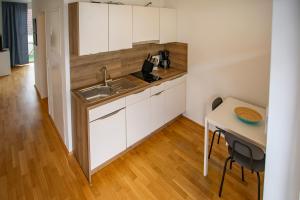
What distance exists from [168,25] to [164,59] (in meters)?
0.60

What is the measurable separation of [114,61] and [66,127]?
3.79 feet

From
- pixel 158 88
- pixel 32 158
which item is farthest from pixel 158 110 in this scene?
pixel 32 158

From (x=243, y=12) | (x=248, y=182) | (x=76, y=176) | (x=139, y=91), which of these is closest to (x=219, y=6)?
(x=243, y=12)

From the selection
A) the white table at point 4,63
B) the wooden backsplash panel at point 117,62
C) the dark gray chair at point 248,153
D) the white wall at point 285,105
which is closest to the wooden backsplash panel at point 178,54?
the wooden backsplash panel at point 117,62

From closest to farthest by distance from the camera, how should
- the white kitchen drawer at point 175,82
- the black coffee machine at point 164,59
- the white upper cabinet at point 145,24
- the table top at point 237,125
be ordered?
the table top at point 237,125 → the white upper cabinet at point 145,24 → the white kitchen drawer at point 175,82 → the black coffee machine at point 164,59

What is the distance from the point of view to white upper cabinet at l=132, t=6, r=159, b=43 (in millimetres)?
2955

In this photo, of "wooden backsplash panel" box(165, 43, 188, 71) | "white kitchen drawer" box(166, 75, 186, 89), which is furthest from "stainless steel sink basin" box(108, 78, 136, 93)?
"wooden backsplash panel" box(165, 43, 188, 71)

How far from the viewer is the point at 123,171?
2639 mm

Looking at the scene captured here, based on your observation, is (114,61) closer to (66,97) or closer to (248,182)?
→ (66,97)

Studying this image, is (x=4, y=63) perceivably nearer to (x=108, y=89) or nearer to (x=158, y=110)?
(x=108, y=89)

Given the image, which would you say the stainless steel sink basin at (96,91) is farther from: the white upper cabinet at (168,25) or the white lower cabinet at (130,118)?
the white upper cabinet at (168,25)

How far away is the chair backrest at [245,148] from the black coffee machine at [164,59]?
82.0 inches

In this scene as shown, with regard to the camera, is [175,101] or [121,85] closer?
[121,85]

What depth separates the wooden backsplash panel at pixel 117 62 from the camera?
9.16 feet
